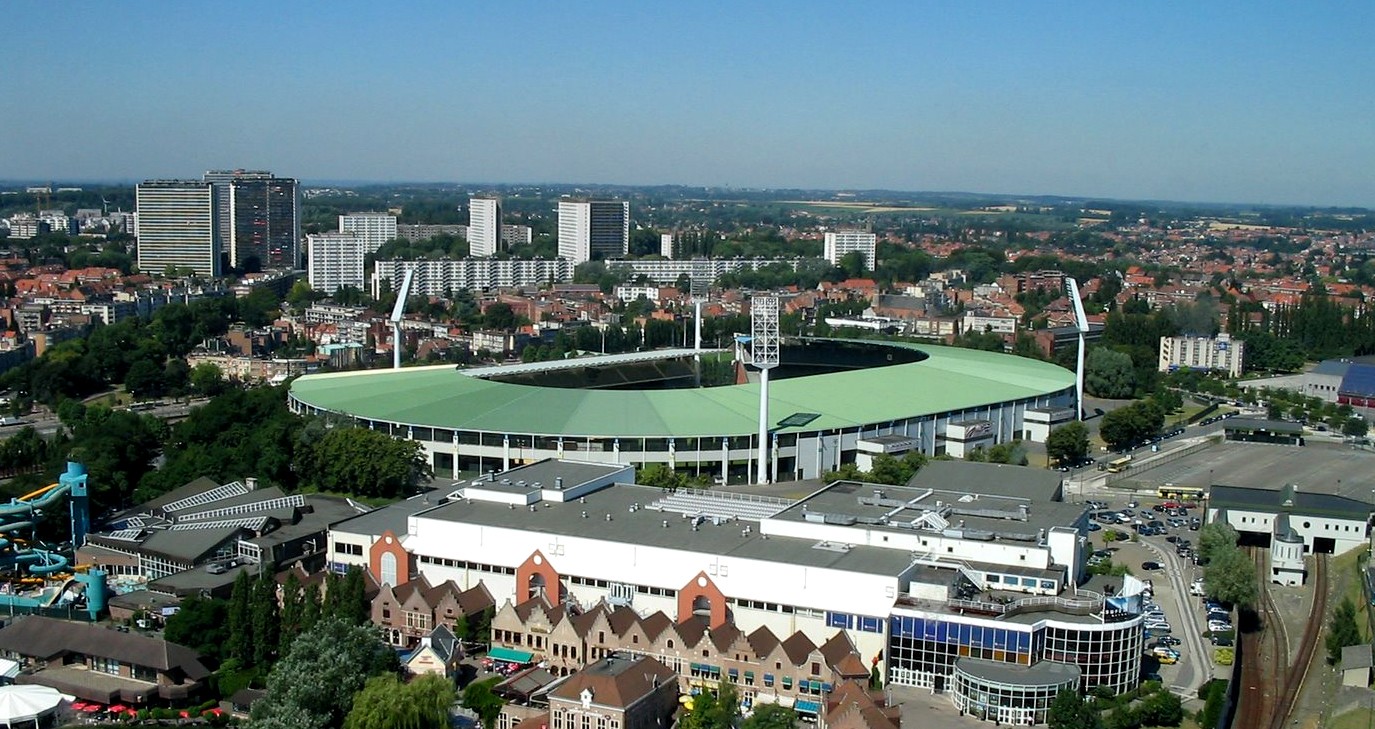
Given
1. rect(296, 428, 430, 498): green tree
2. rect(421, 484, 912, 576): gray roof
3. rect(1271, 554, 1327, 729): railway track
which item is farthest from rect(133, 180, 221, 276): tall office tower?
rect(1271, 554, 1327, 729): railway track

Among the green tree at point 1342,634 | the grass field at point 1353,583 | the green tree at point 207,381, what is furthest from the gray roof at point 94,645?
the green tree at point 207,381

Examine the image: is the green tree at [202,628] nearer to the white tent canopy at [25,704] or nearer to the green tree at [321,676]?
the white tent canopy at [25,704]

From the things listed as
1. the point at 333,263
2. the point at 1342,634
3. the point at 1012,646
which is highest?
the point at 333,263

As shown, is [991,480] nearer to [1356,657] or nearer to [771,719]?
[1356,657]

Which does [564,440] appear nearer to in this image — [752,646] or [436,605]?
[436,605]

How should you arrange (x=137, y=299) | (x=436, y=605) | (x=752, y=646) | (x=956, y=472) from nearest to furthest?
(x=752, y=646), (x=436, y=605), (x=956, y=472), (x=137, y=299)

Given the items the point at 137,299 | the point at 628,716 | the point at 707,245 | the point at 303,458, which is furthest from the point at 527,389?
the point at 707,245

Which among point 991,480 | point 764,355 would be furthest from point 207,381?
point 991,480
